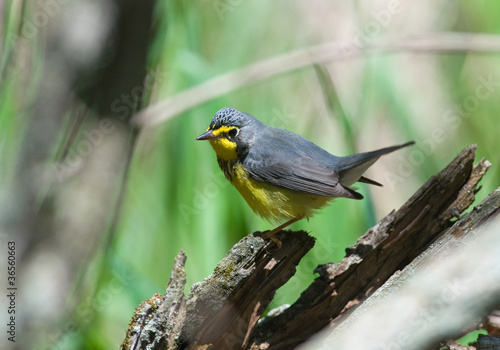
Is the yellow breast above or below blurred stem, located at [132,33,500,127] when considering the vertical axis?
below

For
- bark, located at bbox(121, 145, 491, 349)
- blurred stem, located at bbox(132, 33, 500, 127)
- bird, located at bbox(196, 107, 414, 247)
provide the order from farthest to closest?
1. blurred stem, located at bbox(132, 33, 500, 127)
2. bird, located at bbox(196, 107, 414, 247)
3. bark, located at bbox(121, 145, 491, 349)

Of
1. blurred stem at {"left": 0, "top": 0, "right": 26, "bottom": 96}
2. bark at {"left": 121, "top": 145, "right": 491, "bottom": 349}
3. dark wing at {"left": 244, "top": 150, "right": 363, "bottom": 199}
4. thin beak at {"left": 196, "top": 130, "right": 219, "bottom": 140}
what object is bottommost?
bark at {"left": 121, "top": 145, "right": 491, "bottom": 349}

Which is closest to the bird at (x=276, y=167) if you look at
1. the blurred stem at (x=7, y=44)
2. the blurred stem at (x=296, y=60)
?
the blurred stem at (x=296, y=60)

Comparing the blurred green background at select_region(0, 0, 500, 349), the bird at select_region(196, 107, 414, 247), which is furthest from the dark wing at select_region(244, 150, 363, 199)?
the blurred green background at select_region(0, 0, 500, 349)

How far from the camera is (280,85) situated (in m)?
4.29

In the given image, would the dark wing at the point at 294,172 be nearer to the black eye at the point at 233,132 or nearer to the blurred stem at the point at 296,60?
the black eye at the point at 233,132

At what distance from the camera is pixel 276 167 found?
9.23 feet

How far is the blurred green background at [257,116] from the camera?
11.5 ft

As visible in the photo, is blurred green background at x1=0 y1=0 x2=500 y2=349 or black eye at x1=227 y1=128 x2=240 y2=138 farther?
blurred green background at x1=0 y1=0 x2=500 y2=349

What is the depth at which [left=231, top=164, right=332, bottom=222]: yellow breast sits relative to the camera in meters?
2.81

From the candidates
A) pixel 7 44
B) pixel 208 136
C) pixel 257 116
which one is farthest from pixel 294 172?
pixel 7 44

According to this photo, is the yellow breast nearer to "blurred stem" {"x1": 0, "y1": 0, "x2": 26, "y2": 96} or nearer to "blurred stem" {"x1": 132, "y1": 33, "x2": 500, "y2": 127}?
"blurred stem" {"x1": 132, "y1": 33, "x2": 500, "y2": 127}

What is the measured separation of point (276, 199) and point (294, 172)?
173 millimetres

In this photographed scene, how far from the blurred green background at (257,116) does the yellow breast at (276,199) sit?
55 centimetres
